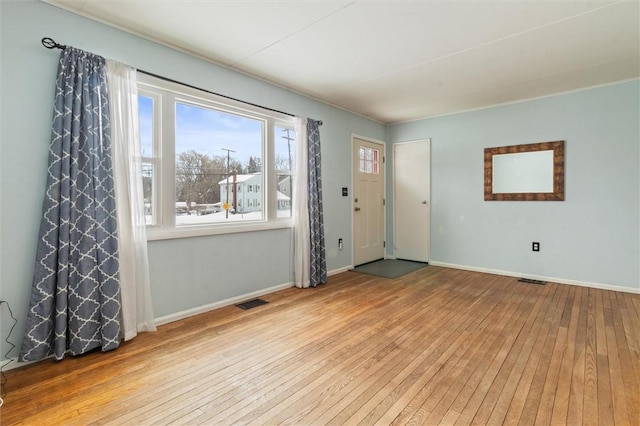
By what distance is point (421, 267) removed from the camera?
509 centimetres

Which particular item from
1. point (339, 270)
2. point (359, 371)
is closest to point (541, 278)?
point (339, 270)

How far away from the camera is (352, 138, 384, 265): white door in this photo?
16.8ft

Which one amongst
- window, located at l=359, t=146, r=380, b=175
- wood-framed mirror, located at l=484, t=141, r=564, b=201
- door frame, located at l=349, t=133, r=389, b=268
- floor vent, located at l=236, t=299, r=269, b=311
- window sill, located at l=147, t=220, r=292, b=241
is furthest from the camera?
window, located at l=359, t=146, r=380, b=175

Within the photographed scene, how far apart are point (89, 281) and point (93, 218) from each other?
18.0 inches

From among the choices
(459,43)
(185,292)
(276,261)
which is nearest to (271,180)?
(276,261)

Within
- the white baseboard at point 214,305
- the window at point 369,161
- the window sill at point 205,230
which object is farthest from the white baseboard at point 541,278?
the window sill at point 205,230

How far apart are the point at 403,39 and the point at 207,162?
2.22m

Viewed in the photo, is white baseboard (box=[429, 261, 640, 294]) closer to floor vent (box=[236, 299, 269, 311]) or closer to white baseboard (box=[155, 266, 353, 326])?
white baseboard (box=[155, 266, 353, 326])

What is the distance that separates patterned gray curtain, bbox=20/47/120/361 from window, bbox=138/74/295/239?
43cm

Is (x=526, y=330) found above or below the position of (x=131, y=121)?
below

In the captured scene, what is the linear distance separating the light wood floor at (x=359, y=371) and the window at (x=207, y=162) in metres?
1.01

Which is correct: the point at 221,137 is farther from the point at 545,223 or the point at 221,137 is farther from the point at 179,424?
the point at 545,223

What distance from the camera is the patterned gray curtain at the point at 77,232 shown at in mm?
2109

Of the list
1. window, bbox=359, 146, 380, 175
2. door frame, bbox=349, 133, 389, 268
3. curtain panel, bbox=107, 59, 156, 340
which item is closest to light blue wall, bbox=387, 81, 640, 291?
door frame, bbox=349, 133, 389, 268
